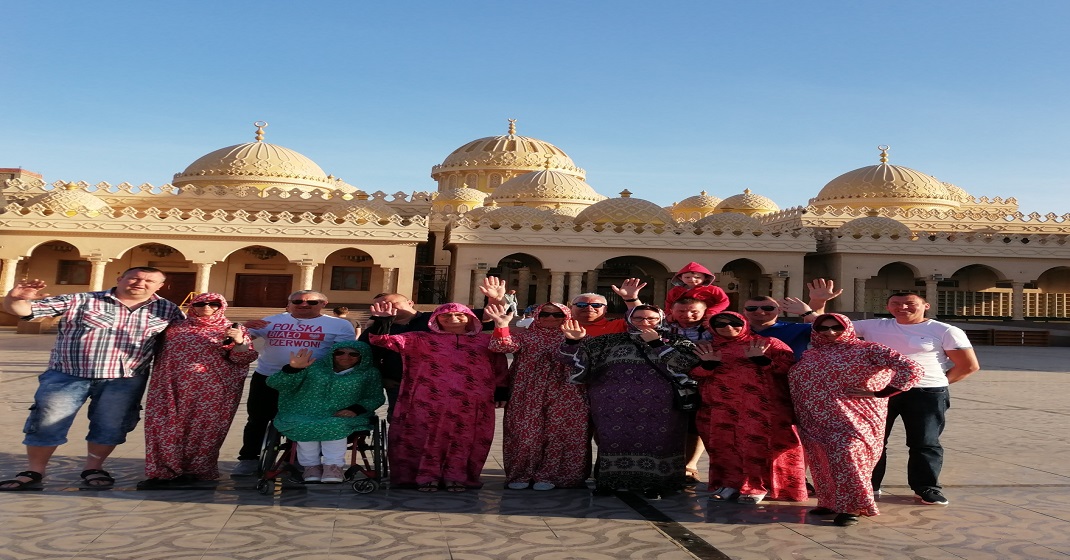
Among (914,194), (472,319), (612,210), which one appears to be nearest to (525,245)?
(612,210)

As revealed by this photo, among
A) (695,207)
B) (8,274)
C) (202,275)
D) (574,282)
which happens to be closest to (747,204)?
(695,207)

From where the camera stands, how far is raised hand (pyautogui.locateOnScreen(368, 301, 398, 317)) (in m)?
5.00

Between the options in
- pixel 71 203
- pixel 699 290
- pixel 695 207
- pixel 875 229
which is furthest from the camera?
pixel 695 207

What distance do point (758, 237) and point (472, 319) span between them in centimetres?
2331

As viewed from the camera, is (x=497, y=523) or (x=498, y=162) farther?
(x=498, y=162)

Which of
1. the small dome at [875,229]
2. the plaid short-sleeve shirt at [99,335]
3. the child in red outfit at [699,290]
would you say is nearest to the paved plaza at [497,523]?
the plaid short-sleeve shirt at [99,335]

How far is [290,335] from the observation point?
5.02m

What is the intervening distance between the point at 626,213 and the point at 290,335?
23082 millimetres

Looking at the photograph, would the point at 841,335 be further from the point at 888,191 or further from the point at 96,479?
the point at 888,191

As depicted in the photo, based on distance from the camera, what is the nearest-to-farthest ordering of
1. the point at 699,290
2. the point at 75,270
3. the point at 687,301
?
the point at 687,301 → the point at 699,290 → the point at 75,270

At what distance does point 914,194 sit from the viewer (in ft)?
108

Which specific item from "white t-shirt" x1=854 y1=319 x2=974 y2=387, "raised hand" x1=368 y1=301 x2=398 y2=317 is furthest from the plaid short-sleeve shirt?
"white t-shirt" x1=854 y1=319 x2=974 y2=387

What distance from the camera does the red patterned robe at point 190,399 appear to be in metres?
4.66

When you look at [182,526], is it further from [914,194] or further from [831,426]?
[914,194]
